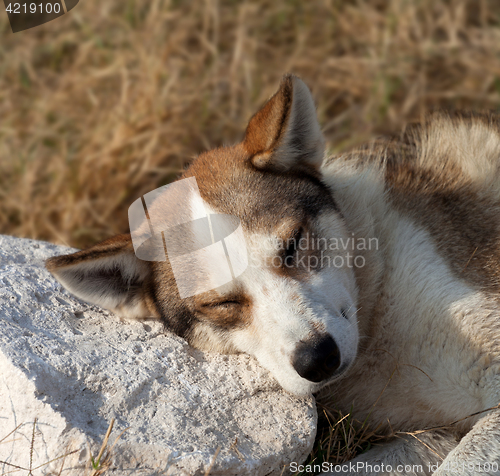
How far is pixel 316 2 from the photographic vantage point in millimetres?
6934

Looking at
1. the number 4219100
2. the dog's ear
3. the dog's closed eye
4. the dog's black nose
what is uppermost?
the number 4219100

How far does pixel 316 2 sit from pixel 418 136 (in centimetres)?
362

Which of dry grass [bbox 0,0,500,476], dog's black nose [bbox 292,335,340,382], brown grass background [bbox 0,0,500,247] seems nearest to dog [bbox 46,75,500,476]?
dog's black nose [bbox 292,335,340,382]

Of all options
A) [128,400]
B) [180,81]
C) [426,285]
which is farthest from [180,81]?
[128,400]

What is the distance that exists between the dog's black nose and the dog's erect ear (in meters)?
1.02

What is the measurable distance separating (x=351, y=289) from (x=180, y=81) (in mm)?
3758

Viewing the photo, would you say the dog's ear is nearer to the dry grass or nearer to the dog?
the dog

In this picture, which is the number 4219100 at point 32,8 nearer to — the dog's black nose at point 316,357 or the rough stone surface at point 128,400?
the rough stone surface at point 128,400

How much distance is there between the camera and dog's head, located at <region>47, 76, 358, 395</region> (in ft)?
8.64

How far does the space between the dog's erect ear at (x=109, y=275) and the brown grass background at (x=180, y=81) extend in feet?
7.34

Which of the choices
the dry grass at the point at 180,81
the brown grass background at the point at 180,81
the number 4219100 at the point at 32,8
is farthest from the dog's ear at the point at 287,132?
the number 4219100 at the point at 32,8

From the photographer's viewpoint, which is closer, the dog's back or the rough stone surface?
the rough stone surface

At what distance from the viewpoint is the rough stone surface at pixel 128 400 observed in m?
2.43

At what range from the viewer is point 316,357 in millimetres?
2520
